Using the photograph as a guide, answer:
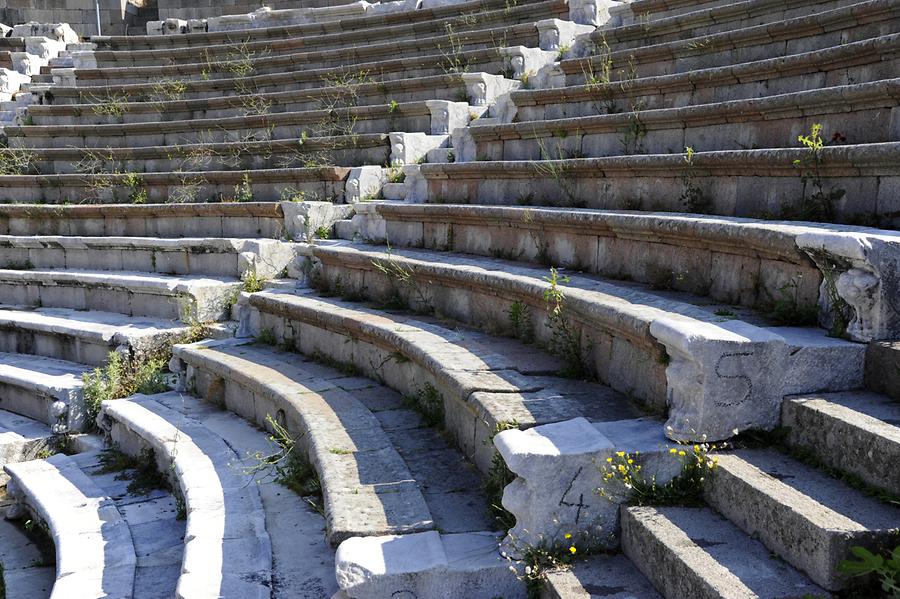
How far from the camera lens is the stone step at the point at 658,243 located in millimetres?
3412

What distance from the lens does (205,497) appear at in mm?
4125

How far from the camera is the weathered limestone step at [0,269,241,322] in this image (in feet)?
23.9

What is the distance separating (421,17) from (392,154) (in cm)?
410

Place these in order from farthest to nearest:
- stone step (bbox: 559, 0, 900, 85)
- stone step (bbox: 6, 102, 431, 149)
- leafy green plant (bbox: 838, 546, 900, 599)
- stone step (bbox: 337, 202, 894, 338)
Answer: stone step (bbox: 6, 102, 431, 149) → stone step (bbox: 559, 0, 900, 85) → stone step (bbox: 337, 202, 894, 338) → leafy green plant (bbox: 838, 546, 900, 599)

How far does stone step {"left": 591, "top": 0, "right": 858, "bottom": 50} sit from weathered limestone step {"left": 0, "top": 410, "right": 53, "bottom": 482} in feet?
21.0

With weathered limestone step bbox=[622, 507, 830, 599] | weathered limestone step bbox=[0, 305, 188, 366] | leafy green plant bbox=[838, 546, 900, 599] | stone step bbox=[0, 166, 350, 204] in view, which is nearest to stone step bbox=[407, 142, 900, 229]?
stone step bbox=[0, 166, 350, 204]

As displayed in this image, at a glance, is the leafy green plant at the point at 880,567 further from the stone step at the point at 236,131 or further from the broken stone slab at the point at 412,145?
the stone step at the point at 236,131

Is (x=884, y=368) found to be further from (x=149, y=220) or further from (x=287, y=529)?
(x=149, y=220)

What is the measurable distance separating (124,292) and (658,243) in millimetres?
5624

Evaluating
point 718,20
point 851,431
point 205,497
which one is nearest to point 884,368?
point 851,431

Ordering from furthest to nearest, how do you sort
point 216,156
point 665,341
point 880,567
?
point 216,156 → point 665,341 → point 880,567

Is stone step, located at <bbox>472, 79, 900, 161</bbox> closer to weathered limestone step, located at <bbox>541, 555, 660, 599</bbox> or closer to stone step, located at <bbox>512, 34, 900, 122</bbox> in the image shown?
stone step, located at <bbox>512, 34, 900, 122</bbox>

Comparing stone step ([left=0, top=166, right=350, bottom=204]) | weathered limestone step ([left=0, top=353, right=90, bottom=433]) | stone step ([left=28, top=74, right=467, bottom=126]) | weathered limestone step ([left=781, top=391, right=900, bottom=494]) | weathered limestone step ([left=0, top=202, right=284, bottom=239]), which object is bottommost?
weathered limestone step ([left=0, top=353, right=90, bottom=433])

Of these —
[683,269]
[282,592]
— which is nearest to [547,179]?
[683,269]
